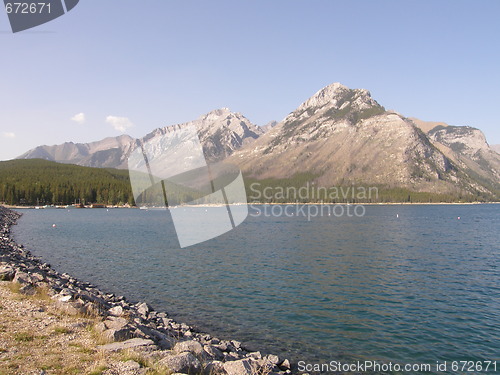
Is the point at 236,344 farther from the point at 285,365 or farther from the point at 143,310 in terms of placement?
the point at 143,310

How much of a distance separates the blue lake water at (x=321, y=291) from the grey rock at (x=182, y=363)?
38.9 ft

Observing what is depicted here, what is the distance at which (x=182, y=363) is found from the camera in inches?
518

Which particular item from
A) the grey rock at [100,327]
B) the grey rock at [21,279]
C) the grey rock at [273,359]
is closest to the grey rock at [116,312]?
the grey rock at [100,327]

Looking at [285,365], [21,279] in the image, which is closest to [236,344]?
[285,365]

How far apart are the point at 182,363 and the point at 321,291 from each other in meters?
28.3

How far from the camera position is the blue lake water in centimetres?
2558

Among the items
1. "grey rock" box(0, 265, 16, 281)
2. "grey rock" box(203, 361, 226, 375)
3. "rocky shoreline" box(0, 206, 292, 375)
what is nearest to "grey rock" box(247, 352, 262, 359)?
"rocky shoreline" box(0, 206, 292, 375)

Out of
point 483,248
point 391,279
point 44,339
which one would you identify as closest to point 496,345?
point 391,279

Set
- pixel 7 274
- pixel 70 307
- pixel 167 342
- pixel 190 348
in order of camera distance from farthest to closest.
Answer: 1. pixel 7 274
2. pixel 70 307
3. pixel 167 342
4. pixel 190 348

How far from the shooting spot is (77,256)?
5969 centimetres

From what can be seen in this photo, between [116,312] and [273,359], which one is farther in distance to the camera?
[116,312]

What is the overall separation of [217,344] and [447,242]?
77.2 meters

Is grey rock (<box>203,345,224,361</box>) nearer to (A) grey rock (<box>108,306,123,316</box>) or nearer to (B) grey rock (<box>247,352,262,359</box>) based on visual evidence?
(B) grey rock (<box>247,352,262,359</box>)

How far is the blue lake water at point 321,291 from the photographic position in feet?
83.9
